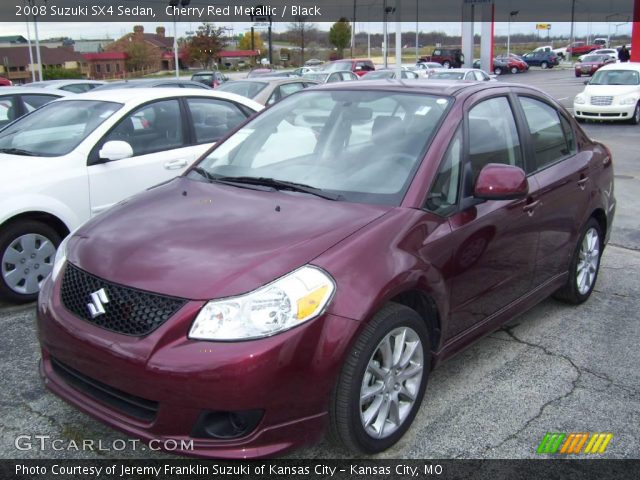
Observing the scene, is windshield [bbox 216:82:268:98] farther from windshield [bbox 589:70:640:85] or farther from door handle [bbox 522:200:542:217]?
windshield [bbox 589:70:640:85]

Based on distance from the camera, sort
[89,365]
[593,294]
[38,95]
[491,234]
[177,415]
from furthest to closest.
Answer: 1. [38,95]
2. [593,294]
3. [491,234]
4. [89,365]
5. [177,415]

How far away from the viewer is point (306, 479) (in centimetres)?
283

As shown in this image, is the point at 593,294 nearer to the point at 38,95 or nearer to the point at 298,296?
the point at 298,296

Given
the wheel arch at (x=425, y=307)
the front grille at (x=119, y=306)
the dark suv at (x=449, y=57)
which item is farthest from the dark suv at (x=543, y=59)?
the front grille at (x=119, y=306)

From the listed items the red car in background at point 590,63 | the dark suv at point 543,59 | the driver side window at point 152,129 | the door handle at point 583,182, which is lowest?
the door handle at point 583,182

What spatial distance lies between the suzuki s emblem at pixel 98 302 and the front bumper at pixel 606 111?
18.0m

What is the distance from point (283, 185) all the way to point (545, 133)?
199cm

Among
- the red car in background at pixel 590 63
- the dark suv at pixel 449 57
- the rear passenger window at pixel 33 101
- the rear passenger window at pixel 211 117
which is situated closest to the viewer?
the rear passenger window at pixel 211 117

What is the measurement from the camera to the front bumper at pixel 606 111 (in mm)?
17766

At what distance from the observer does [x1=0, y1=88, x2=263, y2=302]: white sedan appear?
15.8 feet

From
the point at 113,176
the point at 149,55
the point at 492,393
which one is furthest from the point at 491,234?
the point at 149,55

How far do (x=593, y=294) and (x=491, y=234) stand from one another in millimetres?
2181

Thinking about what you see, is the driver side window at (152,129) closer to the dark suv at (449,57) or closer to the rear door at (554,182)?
the rear door at (554,182)

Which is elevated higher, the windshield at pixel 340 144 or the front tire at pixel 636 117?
the windshield at pixel 340 144
